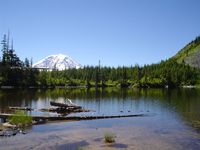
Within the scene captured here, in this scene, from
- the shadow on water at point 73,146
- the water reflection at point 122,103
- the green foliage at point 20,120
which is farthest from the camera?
the water reflection at point 122,103

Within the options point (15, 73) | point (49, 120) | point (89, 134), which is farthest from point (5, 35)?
point (89, 134)

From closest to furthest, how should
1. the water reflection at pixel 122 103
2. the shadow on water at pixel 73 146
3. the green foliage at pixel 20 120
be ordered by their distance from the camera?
the shadow on water at pixel 73 146
the green foliage at pixel 20 120
the water reflection at pixel 122 103

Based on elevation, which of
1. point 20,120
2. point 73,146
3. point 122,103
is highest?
point 122,103

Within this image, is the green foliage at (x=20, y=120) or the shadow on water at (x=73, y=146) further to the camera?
the green foliage at (x=20, y=120)

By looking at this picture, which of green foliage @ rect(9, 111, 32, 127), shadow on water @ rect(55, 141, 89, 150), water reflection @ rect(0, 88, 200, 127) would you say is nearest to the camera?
shadow on water @ rect(55, 141, 89, 150)

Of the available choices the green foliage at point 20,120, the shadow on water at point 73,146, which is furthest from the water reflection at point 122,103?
the shadow on water at point 73,146

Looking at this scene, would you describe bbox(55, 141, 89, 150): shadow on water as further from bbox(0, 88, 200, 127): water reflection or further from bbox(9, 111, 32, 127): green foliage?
bbox(0, 88, 200, 127): water reflection

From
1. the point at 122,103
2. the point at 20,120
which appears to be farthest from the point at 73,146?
the point at 122,103

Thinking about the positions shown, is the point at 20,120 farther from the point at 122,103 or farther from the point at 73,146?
the point at 122,103

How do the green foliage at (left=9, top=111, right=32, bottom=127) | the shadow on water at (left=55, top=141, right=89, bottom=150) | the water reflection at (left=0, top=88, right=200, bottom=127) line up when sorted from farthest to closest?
the water reflection at (left=0, top=88, right=200, bottom=127), the green foliage at (left=9, top=111, right=32, bottom=127), the shadow on water at (left=55, top=141, right=89, bottom=150)

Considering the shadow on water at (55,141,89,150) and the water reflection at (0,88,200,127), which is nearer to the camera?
the shadow on water at (55,141,89,150)

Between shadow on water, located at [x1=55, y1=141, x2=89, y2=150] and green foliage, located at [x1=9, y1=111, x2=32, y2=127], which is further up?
green foliage, located at [x1=9, y1=111, x2=32, y2=127]

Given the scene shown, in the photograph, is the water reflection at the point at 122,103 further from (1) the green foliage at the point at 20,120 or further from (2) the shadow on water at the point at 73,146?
(2) the shadow on water at the point at 73,146

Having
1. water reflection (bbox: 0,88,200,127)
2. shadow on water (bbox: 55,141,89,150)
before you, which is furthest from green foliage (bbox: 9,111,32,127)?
water reflection (bbox: 0,88,200,127)
